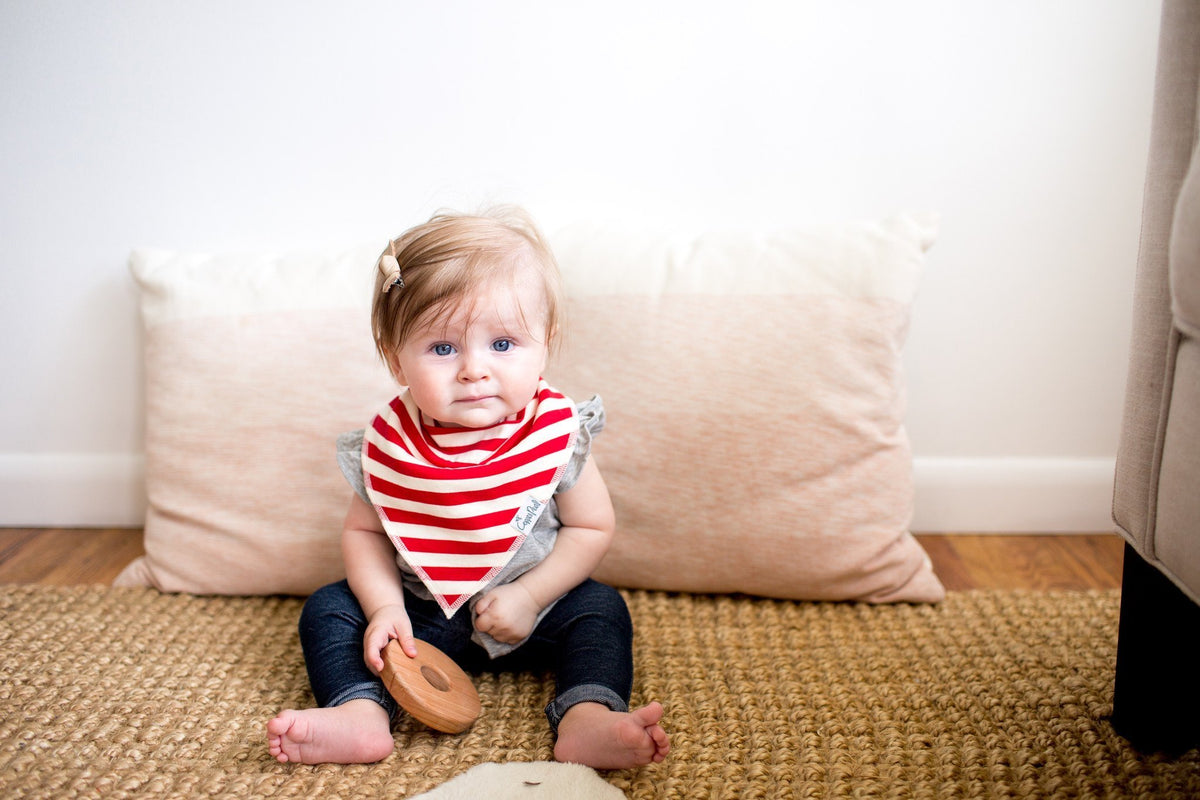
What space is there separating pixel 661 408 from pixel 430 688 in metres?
0.42

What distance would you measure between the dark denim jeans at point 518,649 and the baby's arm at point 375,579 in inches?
0.9

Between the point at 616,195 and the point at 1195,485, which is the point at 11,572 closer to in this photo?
the point at 616,195

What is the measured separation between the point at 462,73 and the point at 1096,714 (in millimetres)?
1048

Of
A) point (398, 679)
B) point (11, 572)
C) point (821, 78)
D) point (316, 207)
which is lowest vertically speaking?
point (11, 572)

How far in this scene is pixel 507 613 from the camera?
868 millimetres

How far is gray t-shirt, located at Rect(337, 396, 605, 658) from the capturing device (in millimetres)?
910

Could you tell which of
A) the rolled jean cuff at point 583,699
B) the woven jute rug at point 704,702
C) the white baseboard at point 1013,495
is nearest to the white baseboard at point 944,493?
the white baseboard at point 1013,495

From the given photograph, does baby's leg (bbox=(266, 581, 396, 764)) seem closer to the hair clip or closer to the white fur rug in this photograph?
the white fur rug

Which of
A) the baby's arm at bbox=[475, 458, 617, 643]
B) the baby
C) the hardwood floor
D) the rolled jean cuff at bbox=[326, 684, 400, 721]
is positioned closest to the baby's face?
the baby

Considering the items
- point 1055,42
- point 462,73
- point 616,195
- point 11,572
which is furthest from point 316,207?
point 1055,42

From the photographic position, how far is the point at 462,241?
84cm

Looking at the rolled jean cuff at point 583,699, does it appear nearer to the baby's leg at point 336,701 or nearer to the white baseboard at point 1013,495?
the baby's leg at point 336,701

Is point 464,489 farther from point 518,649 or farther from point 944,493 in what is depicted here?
point 944,493

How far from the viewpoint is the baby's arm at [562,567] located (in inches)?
34.3
